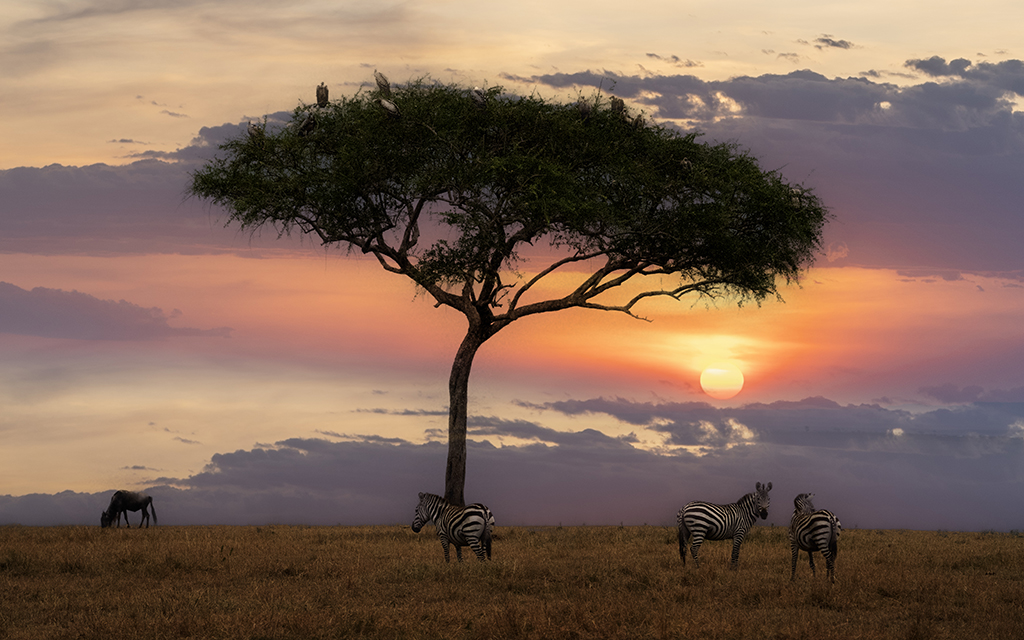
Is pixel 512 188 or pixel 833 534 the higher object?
pixel 512 188

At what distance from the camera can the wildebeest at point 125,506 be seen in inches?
1414

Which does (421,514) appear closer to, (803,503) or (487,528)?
(487,528)

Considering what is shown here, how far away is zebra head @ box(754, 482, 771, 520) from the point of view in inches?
850

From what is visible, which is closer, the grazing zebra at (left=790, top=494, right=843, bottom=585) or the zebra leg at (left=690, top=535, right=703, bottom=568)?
the grazing zebra at (left=790, top=494, right=843, bottom=585)

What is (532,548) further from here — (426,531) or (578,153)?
(578,153)

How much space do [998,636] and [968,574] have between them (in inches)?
274

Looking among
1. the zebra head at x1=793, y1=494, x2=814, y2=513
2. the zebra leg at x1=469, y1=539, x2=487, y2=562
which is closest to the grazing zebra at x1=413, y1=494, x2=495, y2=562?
the zebra leg at x1=469, y1=539, x2=487, y2=562

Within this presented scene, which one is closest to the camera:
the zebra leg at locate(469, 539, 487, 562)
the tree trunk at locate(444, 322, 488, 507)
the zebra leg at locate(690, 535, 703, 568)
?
the zebra leg at locate(469, 539, 487, 562)

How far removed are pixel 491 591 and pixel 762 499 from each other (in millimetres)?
7549

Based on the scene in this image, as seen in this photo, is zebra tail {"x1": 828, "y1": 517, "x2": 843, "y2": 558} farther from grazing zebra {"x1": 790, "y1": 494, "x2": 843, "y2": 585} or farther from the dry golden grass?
the dry golden grass

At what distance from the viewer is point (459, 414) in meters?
31.7

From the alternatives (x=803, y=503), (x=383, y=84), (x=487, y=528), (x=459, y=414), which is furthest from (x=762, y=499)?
(x=383, y=84)

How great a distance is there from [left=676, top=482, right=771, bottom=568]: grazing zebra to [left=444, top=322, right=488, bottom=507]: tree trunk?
11390mm

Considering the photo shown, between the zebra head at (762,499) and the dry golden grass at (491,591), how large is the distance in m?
1.26
